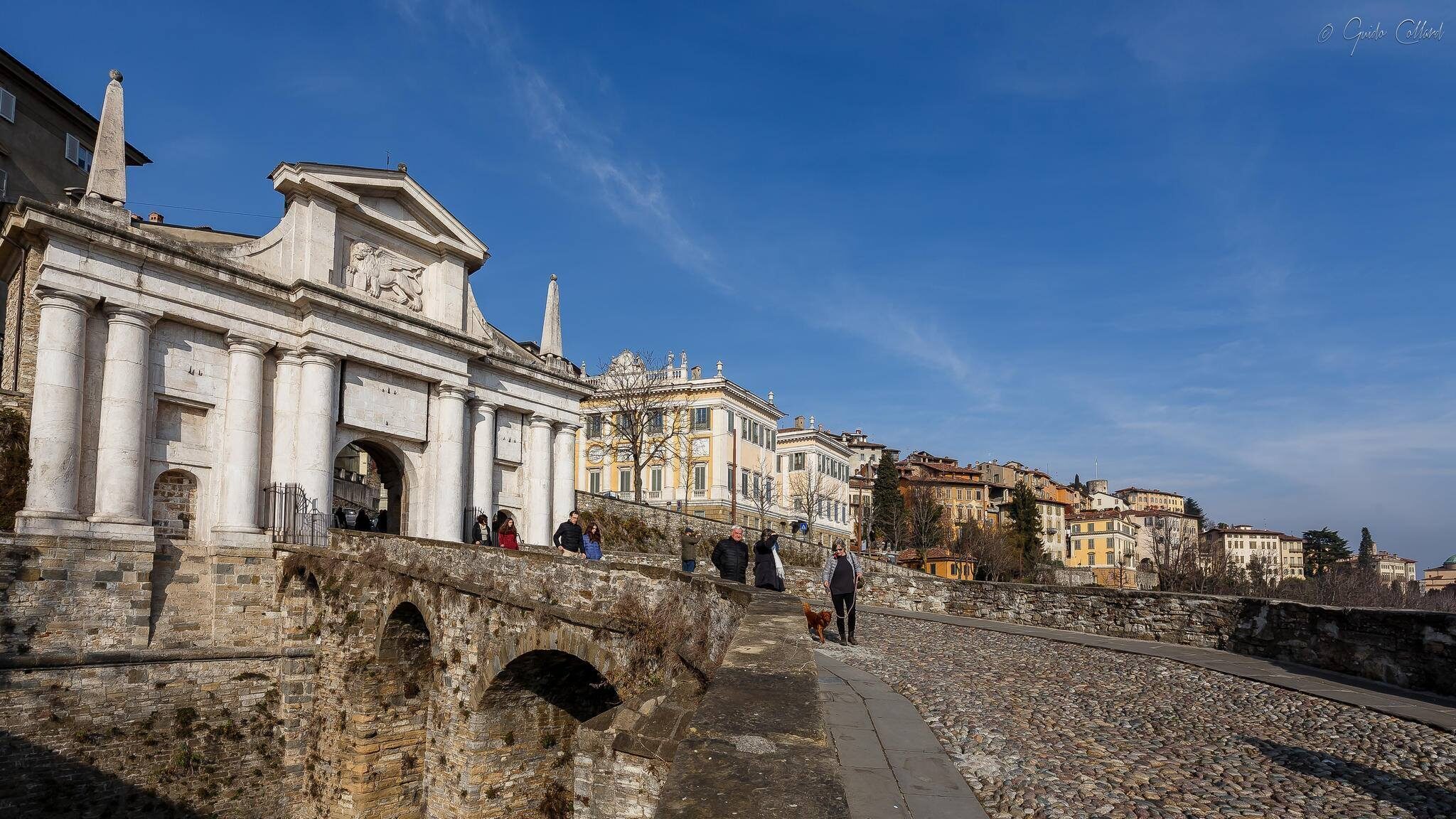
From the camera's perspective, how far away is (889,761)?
6.43m

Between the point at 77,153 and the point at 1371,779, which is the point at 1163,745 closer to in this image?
the point at 1371,779

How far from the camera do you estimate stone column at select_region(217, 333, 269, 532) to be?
18.7m

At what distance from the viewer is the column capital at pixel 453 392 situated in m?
23.2

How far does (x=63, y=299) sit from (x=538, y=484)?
12.9 metres

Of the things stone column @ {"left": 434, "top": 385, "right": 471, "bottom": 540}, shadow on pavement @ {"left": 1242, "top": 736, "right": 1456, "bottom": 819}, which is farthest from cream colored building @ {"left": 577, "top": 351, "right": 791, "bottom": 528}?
shadow on pavement @ {"left": 1242, "top": 736, "right": 1456, "bottom": 819}

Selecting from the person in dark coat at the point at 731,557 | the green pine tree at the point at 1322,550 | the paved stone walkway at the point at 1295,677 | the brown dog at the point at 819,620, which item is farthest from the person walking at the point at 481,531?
the green pine tree at the point at 1322,550

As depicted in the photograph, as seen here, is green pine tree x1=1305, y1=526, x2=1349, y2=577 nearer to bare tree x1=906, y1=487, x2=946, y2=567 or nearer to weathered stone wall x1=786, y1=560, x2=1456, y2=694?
bare tree x1=906, y1=487, x2=946, y2=567

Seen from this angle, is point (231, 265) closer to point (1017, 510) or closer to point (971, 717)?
point (971, 717)

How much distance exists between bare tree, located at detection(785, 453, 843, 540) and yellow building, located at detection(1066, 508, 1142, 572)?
4787cm

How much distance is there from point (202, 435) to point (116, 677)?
16.9ft

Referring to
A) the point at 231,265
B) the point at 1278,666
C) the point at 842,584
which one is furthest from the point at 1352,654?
the point at 231,265

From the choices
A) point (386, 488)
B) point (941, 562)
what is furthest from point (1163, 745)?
point (941, 562)

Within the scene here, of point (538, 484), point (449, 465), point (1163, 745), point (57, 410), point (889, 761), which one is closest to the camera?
point (889, 761)

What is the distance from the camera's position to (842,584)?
13117mm
